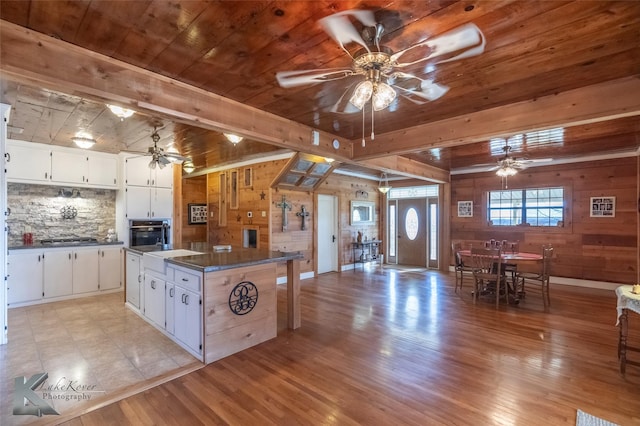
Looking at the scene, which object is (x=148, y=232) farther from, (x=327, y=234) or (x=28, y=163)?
(x=327, y=234)

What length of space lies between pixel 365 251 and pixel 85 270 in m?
6.30

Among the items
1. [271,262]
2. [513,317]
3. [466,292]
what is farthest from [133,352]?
[466,292]

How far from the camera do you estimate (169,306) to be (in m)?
3.38

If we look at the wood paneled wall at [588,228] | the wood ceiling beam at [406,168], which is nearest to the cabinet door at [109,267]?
the wood ceiling beam at [406,168]

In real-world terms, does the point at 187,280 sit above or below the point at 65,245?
below

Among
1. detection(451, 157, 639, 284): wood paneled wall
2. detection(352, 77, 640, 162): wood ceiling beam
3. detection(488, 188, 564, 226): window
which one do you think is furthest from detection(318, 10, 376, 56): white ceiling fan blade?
detection(488, 188, 564, 226): window

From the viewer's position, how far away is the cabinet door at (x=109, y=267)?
5.36 metres

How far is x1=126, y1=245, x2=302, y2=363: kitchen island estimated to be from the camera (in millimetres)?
2910

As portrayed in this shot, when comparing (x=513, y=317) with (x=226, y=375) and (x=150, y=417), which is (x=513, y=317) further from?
(x=150, y=417)

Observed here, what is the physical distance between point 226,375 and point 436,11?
3155 mm

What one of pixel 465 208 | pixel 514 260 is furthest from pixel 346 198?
pixel 514 260

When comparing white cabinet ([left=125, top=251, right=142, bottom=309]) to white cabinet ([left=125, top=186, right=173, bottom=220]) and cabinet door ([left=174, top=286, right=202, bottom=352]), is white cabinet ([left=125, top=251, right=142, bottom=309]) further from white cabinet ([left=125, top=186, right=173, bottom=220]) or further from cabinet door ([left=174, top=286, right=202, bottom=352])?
white cabinet ([left=125, top=186, right=173, bottom=220])

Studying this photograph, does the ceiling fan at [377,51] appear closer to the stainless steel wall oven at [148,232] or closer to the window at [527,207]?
the stainless steel wall oven at [148,232]

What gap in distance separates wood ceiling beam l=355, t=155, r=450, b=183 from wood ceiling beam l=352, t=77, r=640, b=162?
85cm
